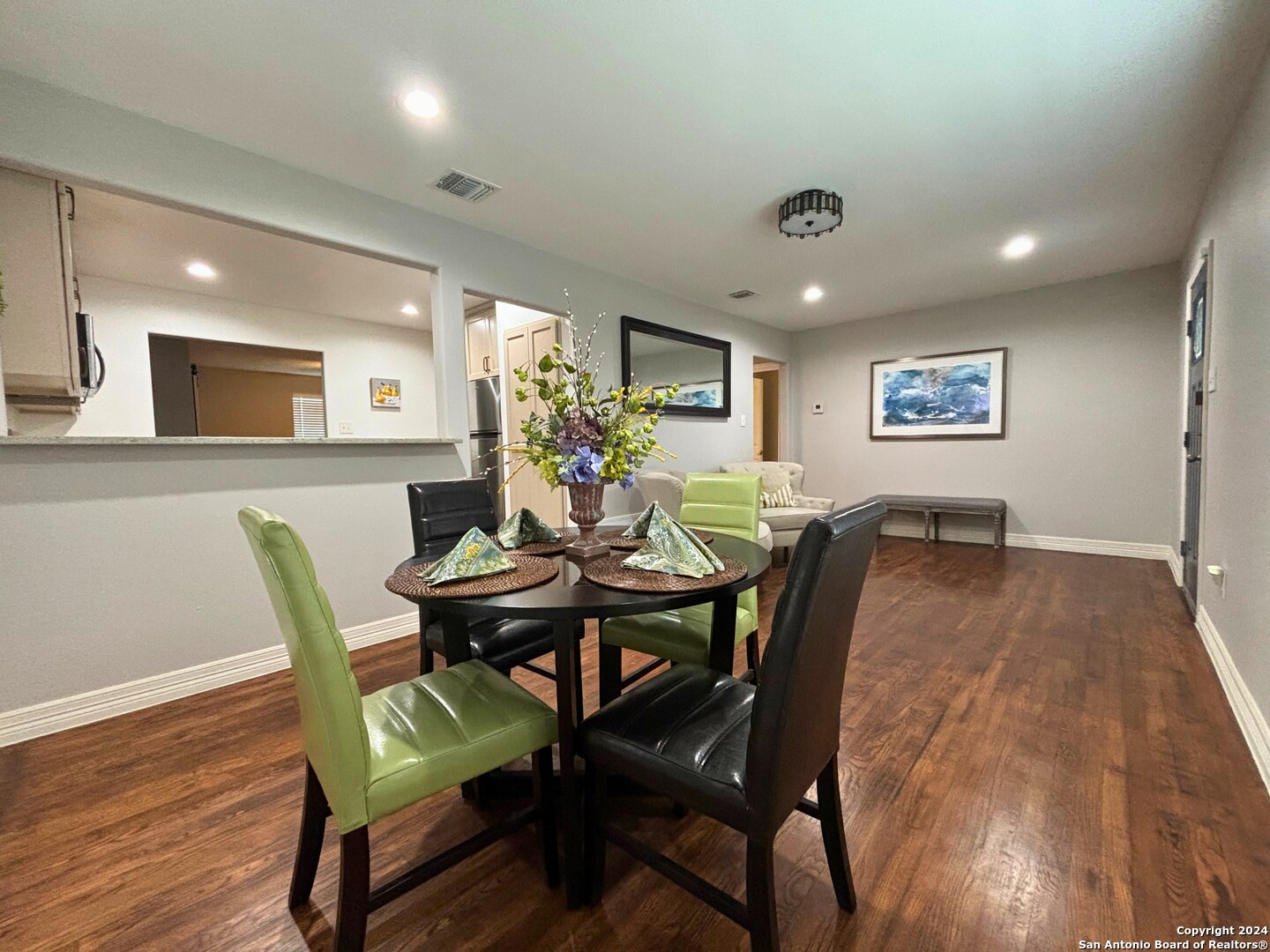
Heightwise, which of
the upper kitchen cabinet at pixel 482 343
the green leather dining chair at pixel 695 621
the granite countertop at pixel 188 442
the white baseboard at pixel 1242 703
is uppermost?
the upper kitchen cabinet at pixel 482 343

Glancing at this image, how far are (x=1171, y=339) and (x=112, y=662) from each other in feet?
23.3

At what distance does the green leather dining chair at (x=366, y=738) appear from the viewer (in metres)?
0.89

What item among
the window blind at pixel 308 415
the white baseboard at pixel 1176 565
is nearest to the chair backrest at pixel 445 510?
the white baseboard at pixel 1176 565

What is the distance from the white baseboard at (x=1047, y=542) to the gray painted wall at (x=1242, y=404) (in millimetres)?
1914

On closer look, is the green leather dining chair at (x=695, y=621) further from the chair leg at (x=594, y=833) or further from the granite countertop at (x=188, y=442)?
the granite countertop at (x=188, y=442)

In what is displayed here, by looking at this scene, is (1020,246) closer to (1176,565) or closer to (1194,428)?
(1194,428)

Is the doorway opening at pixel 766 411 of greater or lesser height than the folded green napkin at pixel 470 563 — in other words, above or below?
above

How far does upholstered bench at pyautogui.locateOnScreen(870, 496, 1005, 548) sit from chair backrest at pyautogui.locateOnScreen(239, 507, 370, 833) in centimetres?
455

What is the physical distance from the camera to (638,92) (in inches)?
76.0

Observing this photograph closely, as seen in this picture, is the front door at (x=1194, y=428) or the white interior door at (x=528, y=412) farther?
the white interior door at (x=528, y=412)

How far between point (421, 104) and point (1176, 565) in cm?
565

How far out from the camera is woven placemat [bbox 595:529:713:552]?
5.30 feet

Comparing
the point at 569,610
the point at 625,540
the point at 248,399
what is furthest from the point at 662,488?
the point at 248,399

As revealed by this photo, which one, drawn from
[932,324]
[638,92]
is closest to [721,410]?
[932,324]
